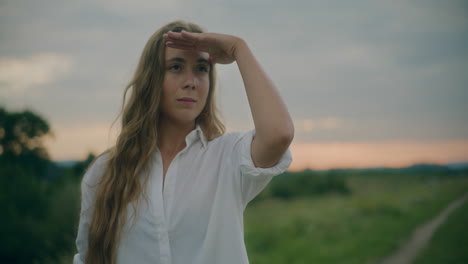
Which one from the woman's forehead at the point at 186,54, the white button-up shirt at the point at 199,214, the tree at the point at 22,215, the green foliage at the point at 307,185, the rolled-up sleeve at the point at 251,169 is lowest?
the green foliage at the point at 307,185

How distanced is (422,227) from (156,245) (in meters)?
11.6

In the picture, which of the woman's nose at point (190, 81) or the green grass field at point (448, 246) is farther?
the green grass field at point (448, 246)

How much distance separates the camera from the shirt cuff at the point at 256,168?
172 cm

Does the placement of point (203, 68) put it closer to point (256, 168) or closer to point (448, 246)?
point (256, 168)

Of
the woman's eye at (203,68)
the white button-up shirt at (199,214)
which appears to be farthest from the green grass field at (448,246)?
the woman's eye at (203,68)

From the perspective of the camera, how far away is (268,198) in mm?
54812

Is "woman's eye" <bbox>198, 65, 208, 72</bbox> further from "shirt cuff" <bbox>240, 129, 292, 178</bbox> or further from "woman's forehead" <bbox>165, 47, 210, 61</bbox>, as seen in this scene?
"shirt cuff" <bbox>240, 129, 292, 178</bbox>

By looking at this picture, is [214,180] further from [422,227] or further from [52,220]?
[52,220]

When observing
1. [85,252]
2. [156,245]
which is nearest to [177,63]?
[156,245]

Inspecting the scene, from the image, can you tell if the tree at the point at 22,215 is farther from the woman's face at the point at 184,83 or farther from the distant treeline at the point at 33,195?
the woman's face at the point at 184,83

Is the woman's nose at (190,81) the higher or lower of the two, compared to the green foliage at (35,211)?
higher

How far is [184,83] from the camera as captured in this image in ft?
6.82

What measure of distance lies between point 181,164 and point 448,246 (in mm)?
8747

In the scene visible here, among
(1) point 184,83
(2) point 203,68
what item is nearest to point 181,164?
(1) point 184,83
